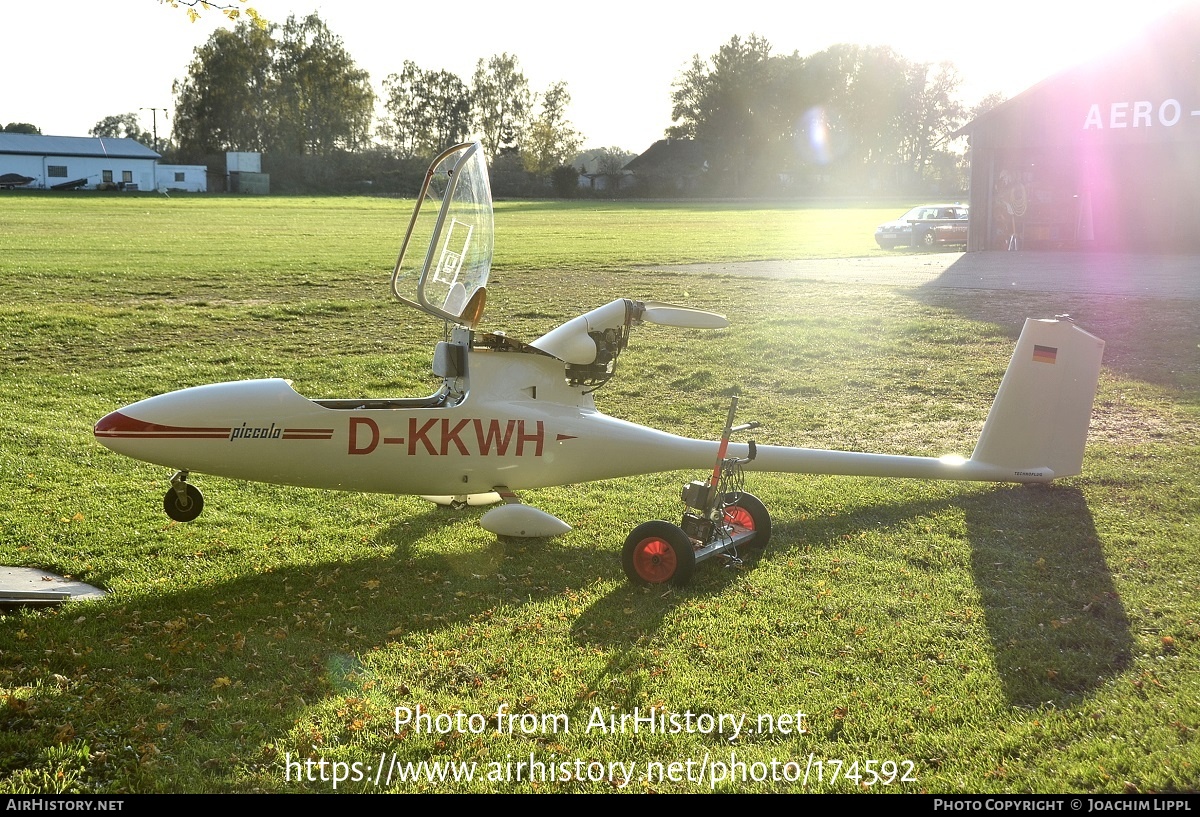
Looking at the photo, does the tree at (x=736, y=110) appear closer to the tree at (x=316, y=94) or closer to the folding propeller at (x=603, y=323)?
the tree at (x=316, y=94)

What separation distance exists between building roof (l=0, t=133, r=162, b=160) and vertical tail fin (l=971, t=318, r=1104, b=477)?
109381 millimetres

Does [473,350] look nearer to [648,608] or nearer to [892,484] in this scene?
[648,608]

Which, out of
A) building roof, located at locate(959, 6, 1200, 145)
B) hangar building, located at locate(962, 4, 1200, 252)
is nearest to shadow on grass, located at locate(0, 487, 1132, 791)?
building roof, located at locate(959, 6, 1200, 145)

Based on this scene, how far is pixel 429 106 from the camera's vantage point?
347ft

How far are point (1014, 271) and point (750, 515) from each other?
21779mm

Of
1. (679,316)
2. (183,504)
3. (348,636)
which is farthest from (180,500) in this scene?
(679,316)

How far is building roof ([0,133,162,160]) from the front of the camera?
10050 cm

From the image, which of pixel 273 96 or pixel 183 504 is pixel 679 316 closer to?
pixel 183 504

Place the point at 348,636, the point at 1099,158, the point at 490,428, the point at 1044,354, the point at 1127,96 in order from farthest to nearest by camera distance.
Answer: the point at 1099,158 → the point at 1127,96 → the point at 1044,354 → the point at 490,428 → the point at 348,636

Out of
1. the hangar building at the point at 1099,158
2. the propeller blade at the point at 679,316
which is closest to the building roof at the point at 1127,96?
the hangar building at the point at 1099,158

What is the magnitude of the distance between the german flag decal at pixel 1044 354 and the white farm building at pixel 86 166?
98509mm

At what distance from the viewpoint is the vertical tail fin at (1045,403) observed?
8.09 meters

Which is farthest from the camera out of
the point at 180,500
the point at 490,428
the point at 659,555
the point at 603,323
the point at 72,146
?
the point at 72,146
